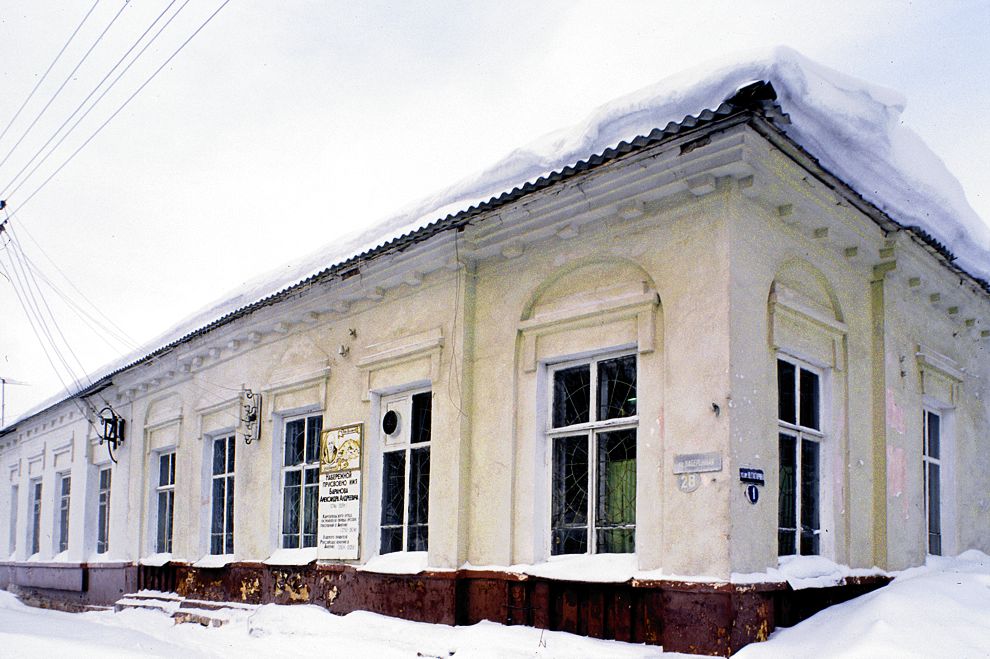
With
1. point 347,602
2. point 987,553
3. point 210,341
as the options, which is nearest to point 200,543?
point 210,341

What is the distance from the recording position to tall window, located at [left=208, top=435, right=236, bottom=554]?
43.3 ft

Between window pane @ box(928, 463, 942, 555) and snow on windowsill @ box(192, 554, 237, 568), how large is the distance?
28.2 feet

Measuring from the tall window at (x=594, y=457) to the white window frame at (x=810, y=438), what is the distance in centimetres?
123

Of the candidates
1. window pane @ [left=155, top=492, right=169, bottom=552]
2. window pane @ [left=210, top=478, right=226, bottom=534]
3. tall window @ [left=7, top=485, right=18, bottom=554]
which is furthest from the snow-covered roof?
tall window @ [left=7, top=485, right=18, bottom=554]

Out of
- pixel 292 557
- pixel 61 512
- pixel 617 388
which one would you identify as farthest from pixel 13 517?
pixel 617 388

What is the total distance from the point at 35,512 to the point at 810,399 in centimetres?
2006

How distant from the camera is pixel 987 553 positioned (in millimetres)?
10711

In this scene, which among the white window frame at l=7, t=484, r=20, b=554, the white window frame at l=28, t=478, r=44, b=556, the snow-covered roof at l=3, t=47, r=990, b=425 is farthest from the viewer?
the white window frame at l=7, t=484, r=20, b=554

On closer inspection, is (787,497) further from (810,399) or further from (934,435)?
(934,435)

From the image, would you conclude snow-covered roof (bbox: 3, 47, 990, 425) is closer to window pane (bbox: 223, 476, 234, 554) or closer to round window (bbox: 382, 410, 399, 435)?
round window (bbox: 382, 410, 399, 435)

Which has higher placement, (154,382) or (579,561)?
(154,382)

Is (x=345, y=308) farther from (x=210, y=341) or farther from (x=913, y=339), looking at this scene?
(x=913, y=339)

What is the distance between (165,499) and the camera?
15.5 meters

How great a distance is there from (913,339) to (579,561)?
4.45 meters
